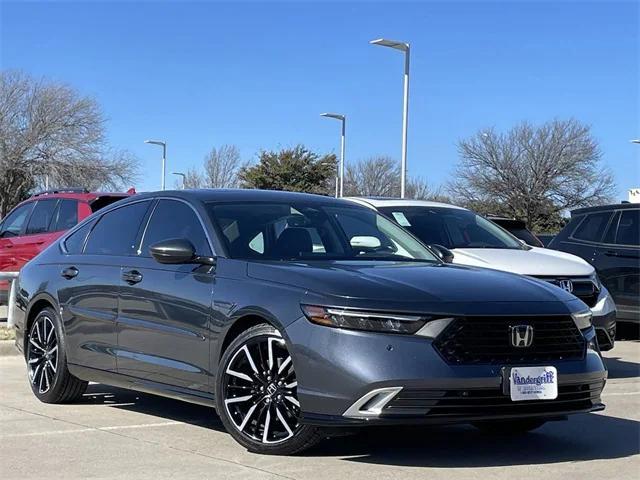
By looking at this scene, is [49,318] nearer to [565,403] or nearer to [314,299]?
[314,299]

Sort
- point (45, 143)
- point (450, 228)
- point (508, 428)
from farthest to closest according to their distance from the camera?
point (45, 143) → point (450, 228) → point (508, 428)

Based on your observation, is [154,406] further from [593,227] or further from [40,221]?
[593,227]

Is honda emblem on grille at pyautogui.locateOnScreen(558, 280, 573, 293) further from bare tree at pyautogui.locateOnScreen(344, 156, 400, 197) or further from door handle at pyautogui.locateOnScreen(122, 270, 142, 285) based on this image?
bare tree at pyautogui.locateOnScreen(344, 156, 400, 197)

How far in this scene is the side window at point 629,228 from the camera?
12.0 m

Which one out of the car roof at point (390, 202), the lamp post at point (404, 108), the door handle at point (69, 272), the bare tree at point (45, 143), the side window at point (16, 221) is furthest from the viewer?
the bare tree at point (45, 143)

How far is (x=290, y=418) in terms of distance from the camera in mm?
5172

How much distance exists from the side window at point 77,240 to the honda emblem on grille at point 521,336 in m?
3.69

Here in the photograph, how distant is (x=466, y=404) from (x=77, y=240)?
3.83 m

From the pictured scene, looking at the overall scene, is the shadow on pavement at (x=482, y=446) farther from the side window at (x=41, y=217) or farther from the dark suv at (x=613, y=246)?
the side window at (x=41, y=217)

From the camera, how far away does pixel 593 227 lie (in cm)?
1235

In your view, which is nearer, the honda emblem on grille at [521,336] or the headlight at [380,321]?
the headlight at [380,321]

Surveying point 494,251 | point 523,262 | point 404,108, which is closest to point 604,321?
point 523,262

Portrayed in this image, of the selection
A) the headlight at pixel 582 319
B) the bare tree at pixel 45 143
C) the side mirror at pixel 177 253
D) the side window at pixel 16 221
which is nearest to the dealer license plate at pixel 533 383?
the headlight at pixel 582 319

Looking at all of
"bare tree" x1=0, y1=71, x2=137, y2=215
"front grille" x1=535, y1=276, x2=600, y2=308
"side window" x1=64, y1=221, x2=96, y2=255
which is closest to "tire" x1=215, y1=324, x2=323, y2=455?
"side window" x1=64, y1=221, x2=96, y2=255
